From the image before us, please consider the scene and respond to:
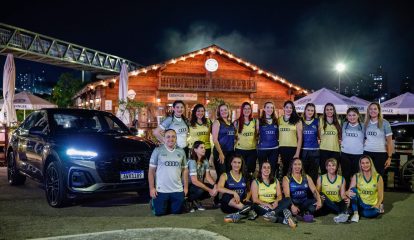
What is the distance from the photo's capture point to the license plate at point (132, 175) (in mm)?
6937

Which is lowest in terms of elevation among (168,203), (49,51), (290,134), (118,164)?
(168,203)

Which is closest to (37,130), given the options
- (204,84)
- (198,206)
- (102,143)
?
(102,143)

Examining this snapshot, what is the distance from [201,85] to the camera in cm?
2425

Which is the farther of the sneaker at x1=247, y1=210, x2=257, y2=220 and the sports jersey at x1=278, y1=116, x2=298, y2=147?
the sports jersey at x1=278, y1=116, x2=298, y2=147

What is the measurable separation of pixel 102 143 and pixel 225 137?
6.76ft

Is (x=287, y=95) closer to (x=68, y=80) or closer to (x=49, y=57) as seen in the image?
(x=68, y=80)

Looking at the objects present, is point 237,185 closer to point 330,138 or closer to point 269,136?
point 269,136

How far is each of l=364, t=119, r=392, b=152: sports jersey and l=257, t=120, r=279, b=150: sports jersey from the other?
1532mm

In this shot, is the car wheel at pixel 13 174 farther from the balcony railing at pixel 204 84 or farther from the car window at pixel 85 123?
the balcony railing at pixel 204 84

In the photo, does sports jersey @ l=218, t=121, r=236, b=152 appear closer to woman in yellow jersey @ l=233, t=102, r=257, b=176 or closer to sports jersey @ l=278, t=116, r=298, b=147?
woman in yellow jersey @ l=233, t=102, r=257, b=176

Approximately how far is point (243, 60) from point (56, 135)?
1805 cm

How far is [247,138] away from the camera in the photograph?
24.8 ft

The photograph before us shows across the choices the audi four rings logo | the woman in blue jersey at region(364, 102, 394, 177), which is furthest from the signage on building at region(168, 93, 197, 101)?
the woman in blue jersey at region(364, 102, 394, 177)

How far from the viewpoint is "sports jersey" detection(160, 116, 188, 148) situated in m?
7.43
